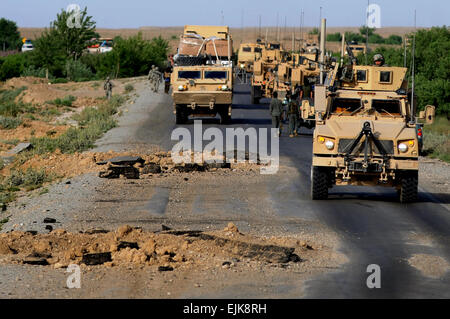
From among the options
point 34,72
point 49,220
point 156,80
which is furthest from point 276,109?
point 34,72

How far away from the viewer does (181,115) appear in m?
34.5

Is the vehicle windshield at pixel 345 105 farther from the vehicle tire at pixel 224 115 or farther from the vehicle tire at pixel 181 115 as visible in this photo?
the vehicle tire at pixel 181 115

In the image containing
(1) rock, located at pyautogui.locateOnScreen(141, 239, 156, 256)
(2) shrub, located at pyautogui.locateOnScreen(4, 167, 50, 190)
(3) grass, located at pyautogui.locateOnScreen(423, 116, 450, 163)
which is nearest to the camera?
(1) rock, located at pyautogui.locateOnScreen(141, 239, 156, 256)

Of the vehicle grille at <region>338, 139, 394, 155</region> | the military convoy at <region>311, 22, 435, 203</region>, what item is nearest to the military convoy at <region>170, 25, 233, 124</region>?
the military convoy at <region>311, 22, 435, 203</region>

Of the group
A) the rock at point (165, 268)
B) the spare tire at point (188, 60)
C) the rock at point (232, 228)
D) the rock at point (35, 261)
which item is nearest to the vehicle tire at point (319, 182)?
the rock at point (232, 228)

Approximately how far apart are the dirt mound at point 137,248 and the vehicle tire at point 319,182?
3.52 meters

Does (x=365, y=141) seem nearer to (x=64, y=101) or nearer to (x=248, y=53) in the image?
(x=64, y=101)

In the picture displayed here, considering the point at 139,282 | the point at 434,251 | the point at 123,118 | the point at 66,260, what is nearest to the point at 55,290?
the point at 139,282

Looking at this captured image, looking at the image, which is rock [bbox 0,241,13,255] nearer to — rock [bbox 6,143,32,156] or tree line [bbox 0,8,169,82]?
rock [bbox 6,143,32,156]

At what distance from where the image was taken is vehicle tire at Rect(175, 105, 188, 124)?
34031mm

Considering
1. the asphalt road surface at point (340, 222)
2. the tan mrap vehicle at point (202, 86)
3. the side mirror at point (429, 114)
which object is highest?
the side mirror at point (429, 114)

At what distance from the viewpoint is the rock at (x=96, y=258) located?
11.3 meters

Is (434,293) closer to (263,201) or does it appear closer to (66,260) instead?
(66,260)

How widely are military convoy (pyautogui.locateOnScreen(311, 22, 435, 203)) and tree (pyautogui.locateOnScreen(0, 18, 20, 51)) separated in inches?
4197
